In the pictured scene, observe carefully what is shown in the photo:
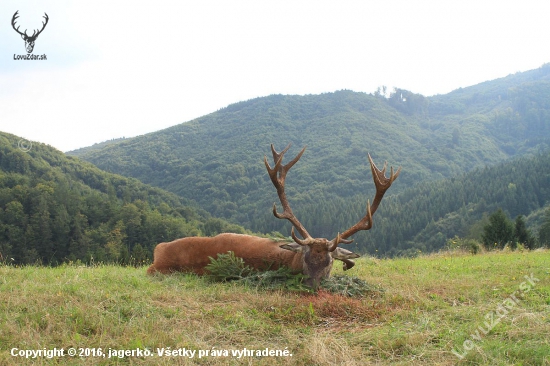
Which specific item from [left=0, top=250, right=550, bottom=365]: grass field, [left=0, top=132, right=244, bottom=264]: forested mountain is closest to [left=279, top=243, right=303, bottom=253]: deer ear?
[left=0, top=250, right=550, bottom=365]: grass field

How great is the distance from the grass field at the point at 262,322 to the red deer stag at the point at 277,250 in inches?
24.8

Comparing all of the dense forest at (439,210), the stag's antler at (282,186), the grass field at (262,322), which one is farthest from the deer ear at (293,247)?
the dense forest at (439,210)

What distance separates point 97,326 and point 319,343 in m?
2.45

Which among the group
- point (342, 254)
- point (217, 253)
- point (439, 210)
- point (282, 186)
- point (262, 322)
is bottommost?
point (439, 210)

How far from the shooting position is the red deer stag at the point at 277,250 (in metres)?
7.43

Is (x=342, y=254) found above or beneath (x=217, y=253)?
beneath

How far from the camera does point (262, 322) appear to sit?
215 inches

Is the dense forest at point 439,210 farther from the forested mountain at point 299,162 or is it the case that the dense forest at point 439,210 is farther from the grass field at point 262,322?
the grass field at point 262,322

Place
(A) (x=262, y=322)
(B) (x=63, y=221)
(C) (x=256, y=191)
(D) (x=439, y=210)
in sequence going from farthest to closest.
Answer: (C) (x=256, y=191) → (D) (x=439, y=210) → (B) (x=63, y=221) → (A) (x=262, y=322)

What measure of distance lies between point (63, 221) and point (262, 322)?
6062 centimetres

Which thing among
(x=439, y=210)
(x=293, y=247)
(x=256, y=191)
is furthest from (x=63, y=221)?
(x=256, y=191)

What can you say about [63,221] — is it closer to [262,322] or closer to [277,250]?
[277,250]

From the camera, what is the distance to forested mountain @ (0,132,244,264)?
54031 mm

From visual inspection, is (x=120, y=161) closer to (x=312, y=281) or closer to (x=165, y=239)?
(x=165, y=239)
